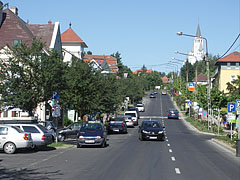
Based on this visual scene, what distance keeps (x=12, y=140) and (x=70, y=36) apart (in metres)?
57.6

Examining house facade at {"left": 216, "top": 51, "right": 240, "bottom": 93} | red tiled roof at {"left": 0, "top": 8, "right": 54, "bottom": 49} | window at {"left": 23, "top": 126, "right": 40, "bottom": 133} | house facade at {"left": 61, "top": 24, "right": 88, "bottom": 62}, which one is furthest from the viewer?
house facade at {"left": 216, "top": 51, "right": 240, "bottom": 93}

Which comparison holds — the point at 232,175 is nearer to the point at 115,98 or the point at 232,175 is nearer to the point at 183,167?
the point at 183,167

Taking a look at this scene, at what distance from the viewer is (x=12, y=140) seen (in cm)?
2070

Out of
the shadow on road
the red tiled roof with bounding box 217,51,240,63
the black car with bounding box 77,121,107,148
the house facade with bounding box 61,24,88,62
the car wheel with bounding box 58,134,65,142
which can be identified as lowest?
the car wheel with bounding box 58,134,65,142

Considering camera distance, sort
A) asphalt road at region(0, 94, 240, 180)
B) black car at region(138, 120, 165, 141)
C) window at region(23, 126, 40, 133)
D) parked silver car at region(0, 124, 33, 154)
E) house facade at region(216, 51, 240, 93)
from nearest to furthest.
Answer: asphalt road at region(0, 94, 240, 180) < parked silver car at region(0, 124, 33, 154) < window at region(23, 126, 40, 133) < black car at region(138, 120, 165, 141) < house facade at region(216, 51, 240, 93)

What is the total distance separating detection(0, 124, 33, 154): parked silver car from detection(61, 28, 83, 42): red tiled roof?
55879 millimetres

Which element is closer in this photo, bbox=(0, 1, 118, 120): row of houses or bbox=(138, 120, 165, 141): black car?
bbox=(138, 120, 165, 141): black car

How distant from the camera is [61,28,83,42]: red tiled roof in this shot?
249ft

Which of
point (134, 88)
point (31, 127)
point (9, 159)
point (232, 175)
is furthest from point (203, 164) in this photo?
point (134, 88)

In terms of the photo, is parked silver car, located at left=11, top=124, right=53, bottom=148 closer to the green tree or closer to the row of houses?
the green tree

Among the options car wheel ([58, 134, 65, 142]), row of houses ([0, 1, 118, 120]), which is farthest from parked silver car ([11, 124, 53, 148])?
row of houses ([0, 1, 118, 120])

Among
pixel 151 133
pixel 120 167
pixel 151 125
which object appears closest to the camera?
pixel 120 167

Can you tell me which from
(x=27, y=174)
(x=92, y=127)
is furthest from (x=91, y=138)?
(x=27, y=174)

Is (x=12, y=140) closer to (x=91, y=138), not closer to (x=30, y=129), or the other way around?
(x=30, y=129)
